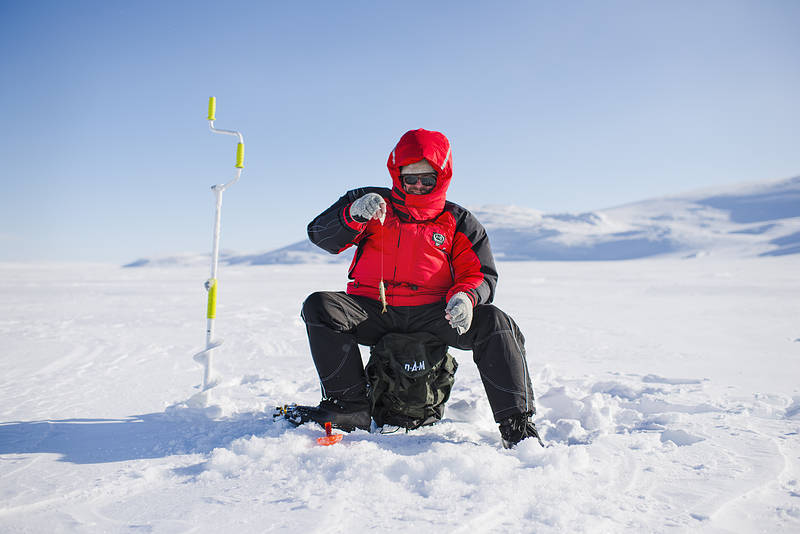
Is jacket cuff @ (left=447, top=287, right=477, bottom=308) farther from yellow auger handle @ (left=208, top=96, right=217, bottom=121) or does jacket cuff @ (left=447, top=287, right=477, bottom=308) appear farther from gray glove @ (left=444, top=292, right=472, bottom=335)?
yellow auger handle @ (left=208, top=96, right=217, bottom=121)

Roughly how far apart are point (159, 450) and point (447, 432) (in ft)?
4.19

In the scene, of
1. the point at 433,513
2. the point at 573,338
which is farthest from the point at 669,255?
the point at 433,513

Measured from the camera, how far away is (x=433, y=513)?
138 centimetres

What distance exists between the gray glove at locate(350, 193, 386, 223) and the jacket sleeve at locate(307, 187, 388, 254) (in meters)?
0.06

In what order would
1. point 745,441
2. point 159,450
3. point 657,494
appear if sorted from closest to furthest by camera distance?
point 657,494 → point 159,450 → point 745,441

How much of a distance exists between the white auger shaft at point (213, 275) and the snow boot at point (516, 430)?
1.59 metres

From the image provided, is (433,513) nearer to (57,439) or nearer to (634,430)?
(634,430)

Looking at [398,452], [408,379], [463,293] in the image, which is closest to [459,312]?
[463,293]

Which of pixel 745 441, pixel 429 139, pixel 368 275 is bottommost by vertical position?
pixel 745 441

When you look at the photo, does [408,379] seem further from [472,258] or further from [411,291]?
[472,258]

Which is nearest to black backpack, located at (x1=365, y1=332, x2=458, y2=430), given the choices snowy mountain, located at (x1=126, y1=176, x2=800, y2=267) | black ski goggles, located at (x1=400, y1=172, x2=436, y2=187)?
black ski goggles, located at (x1=400, y1=172, x2=436, y2=187)

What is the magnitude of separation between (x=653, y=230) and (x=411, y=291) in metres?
91.0

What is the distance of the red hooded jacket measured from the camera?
230 centimetres

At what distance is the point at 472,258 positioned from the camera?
7.72 feet
